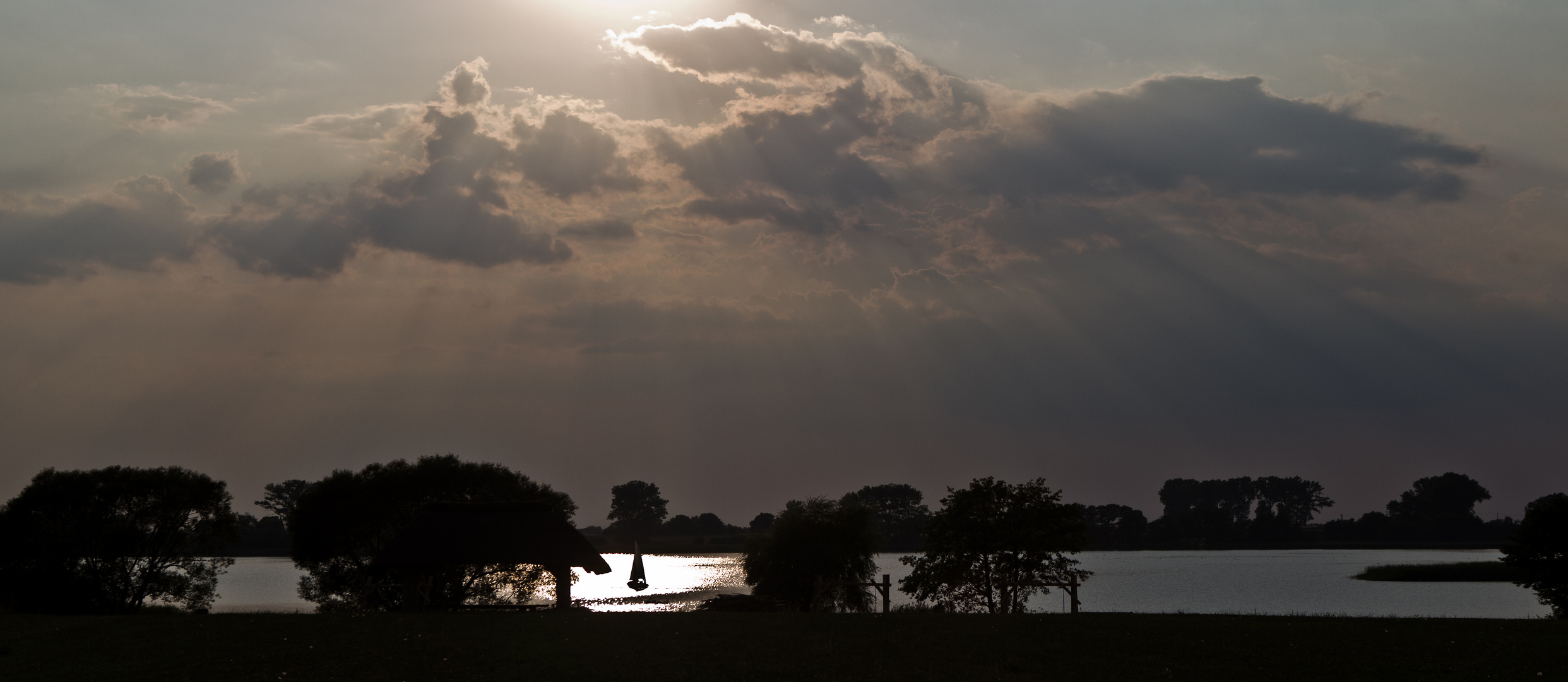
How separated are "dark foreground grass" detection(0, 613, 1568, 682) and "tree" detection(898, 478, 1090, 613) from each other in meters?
8.74

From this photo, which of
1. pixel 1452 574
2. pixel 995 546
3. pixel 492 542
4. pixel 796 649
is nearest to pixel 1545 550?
pixel 995 546

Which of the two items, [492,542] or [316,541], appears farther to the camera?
[316,541]

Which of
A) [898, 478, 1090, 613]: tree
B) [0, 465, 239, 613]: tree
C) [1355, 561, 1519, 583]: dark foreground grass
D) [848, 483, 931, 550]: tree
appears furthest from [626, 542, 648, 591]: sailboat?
[848, 483, 931, 550]: tree

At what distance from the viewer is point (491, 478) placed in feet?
181

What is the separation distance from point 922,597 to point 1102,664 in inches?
732

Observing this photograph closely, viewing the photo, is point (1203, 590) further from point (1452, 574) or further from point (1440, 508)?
point (1440, 508)

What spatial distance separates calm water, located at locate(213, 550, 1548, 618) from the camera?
58.0 meters

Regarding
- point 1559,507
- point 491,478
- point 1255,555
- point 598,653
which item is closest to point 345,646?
point 598,653

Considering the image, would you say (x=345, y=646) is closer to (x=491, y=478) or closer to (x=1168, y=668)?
(x=1168, y=668)

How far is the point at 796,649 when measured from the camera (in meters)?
22.1

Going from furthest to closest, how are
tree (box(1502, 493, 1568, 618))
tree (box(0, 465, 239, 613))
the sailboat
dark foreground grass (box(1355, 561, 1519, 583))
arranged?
dark foreground grass (box(1355, 561, 1519, 583)) < tree (box(0, 465, 239, 613)) < the sailboat < tree (box(1502, 493, 1568, 618))

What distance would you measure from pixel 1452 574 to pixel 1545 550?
53.7m

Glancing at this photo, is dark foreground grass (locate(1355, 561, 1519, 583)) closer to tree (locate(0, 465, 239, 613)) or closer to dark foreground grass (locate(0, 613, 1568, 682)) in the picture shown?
dark foreground grass (locate(0, 613, 1568, 682))

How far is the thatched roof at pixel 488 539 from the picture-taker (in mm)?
36656
